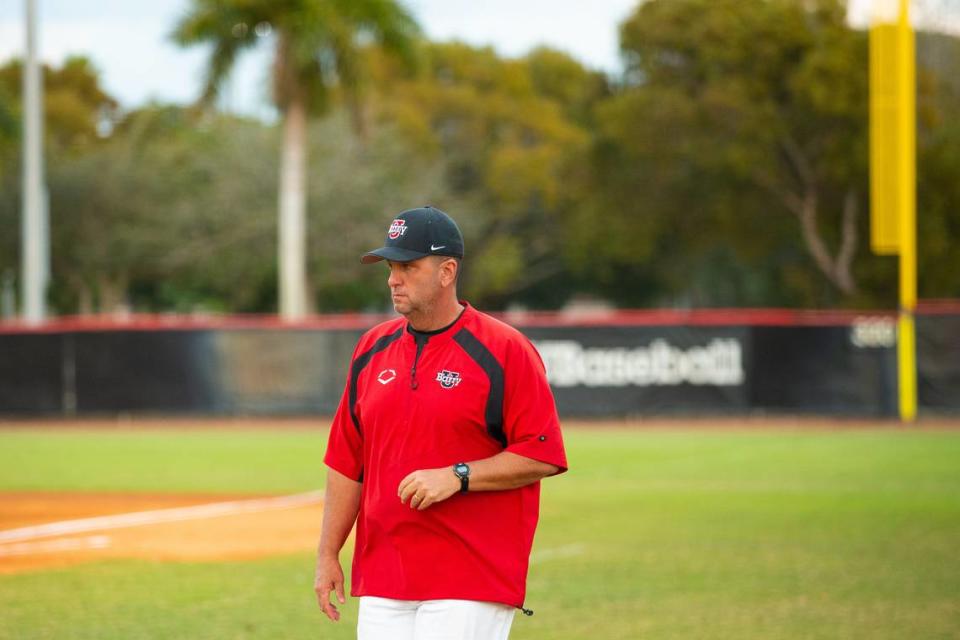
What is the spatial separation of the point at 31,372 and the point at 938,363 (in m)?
16.0

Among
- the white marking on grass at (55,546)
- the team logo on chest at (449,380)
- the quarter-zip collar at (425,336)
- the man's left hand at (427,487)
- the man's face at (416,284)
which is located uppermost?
the man's face at (416,284)

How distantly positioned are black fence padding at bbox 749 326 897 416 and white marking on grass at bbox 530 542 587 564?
13642 millimetres

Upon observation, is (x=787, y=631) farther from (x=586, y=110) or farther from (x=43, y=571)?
(x=586, y=110)

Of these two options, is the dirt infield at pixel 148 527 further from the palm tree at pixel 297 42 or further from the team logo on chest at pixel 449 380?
the palm tree at pixel 297 42

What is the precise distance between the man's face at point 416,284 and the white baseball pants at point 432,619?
905 millimetres

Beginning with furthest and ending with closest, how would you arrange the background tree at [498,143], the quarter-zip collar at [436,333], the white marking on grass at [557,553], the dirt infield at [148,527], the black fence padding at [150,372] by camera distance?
the background tree at [498,143], the black fence padding at [150,372], the dirt infield at [148,527], the white marking on grass at [557,553], the quarter-zip collar at [436,333]

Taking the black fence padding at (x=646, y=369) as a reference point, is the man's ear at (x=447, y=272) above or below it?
above

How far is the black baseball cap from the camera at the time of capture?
14.7ft

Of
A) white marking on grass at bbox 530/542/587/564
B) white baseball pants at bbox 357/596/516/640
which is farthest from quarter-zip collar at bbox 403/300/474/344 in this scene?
white marking on grass at bbox 530/542/587/564

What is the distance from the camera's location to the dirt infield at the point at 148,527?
11.5 meters

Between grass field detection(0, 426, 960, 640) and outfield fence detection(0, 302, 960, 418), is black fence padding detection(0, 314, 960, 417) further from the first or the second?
A: grass field detection(0, 426, 960, 640)

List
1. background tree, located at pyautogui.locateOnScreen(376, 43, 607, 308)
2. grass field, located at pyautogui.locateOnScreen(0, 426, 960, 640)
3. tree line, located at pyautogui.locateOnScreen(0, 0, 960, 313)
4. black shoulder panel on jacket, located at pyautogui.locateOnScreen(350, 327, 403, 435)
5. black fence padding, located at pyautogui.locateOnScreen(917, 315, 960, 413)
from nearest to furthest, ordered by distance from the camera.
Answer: black shoulder panel on jacket, located at pyautogui.locateOnScreen(350, 327, 403, 435), grass field, located at pyautogui.locateOnScreen(0, 426, 960, 640), black fence padding, located at pyautogui.locateOnScreen(917, 315, 960, 413), tree line, located at pyautogui.locateOnScreen(0, 0, 960, 313), background tree, located at pyautogui.locateOnScreen(376, 43, 607, 308)

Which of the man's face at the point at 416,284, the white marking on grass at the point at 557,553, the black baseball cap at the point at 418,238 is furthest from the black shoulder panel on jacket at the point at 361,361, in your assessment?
the white marking on grass at the point at 557,553

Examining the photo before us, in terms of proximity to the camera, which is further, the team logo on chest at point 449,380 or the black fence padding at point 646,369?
the black fence padding at point 646,369
